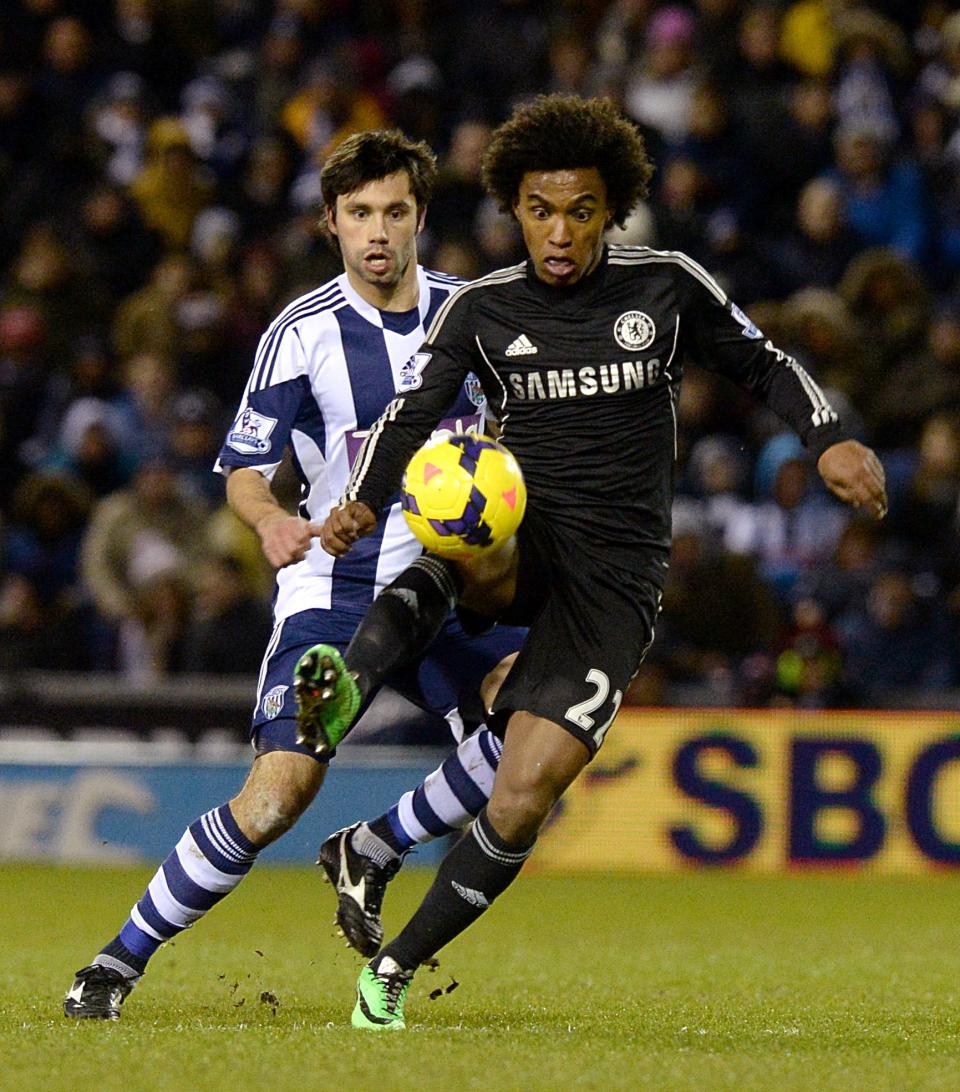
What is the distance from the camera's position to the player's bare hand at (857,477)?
205 inches

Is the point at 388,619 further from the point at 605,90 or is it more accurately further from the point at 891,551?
the point at 605,90

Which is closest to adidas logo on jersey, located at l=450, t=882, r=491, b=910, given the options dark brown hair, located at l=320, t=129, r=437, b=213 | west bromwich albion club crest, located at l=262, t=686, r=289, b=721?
west bromwich albion club crest, located at l=262, t=686, r=289, b=721

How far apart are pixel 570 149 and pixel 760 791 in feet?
20.3

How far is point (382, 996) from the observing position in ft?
17.8

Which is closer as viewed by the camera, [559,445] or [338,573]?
[559,445]

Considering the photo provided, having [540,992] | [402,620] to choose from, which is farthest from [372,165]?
[540,992]

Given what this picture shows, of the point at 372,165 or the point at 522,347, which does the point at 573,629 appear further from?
the point at 372,165

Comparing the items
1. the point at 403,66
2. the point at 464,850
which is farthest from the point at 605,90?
the point at 464,850

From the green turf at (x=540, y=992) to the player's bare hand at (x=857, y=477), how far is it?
1.34 metres

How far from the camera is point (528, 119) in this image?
563 centimetres

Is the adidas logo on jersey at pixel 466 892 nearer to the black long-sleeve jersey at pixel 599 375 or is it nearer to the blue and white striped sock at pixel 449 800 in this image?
the blue and white striped sock at pixel 449 800

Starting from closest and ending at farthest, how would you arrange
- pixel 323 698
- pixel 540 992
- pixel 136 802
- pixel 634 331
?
pixel 323 698, pixel 634 331, pixel 540 992, pixel 136 802

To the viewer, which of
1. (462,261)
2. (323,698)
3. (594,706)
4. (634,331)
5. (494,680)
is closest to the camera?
(323,698)

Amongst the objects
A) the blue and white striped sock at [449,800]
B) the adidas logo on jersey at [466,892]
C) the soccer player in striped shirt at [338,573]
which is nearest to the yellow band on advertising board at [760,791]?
the blue and white striped sock at [449,800]
